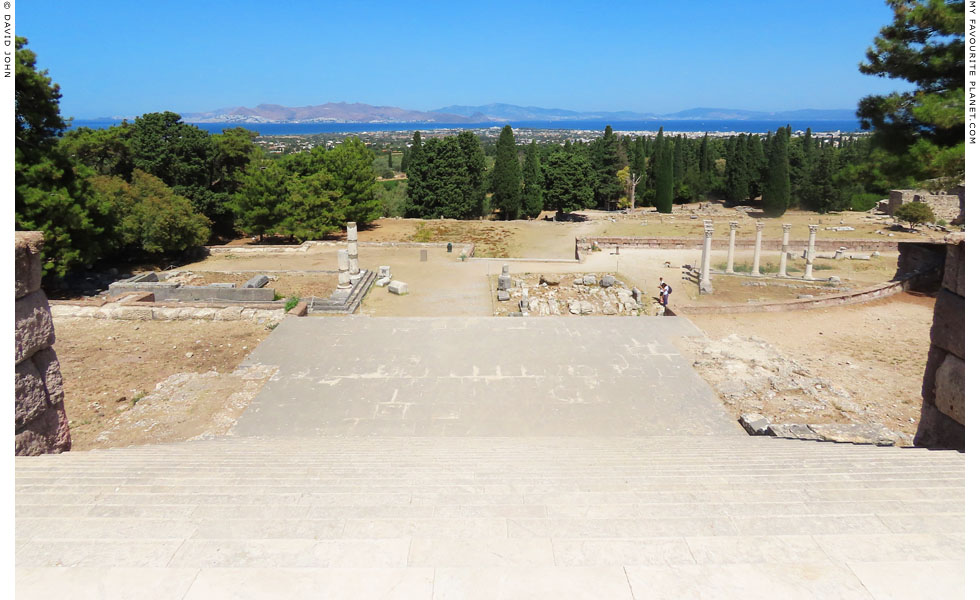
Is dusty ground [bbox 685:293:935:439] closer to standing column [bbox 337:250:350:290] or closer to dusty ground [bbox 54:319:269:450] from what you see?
dusty ground [bbox 54:319:269:450]

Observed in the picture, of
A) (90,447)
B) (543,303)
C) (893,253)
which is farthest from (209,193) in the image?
(893,253)

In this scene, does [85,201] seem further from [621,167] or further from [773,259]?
[621,167]

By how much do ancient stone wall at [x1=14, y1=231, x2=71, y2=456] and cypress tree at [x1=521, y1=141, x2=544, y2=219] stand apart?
38.5 m

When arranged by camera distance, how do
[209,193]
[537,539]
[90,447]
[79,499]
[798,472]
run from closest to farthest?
[537,539], [79,499], [798,472], [90,447], [209,193]

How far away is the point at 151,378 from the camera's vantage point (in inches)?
420

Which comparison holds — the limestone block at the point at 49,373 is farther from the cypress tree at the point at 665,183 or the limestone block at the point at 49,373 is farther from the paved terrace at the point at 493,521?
the cypress tree at the point at 665,183

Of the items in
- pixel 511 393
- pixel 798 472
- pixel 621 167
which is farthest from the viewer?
pixel 621 167

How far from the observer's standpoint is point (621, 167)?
176ft

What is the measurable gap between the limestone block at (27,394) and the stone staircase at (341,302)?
37.0ft

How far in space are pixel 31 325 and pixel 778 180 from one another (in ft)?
146

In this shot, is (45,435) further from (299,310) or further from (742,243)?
(742,243)

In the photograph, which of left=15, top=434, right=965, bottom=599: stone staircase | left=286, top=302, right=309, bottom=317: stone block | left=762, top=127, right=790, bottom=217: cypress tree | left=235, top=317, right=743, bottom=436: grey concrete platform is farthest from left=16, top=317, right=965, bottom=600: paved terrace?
left=762, top=127, right=790, bottom=217: cypress tree

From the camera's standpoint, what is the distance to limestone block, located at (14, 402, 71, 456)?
4.90 meters

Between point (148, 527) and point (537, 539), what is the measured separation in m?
2.16
